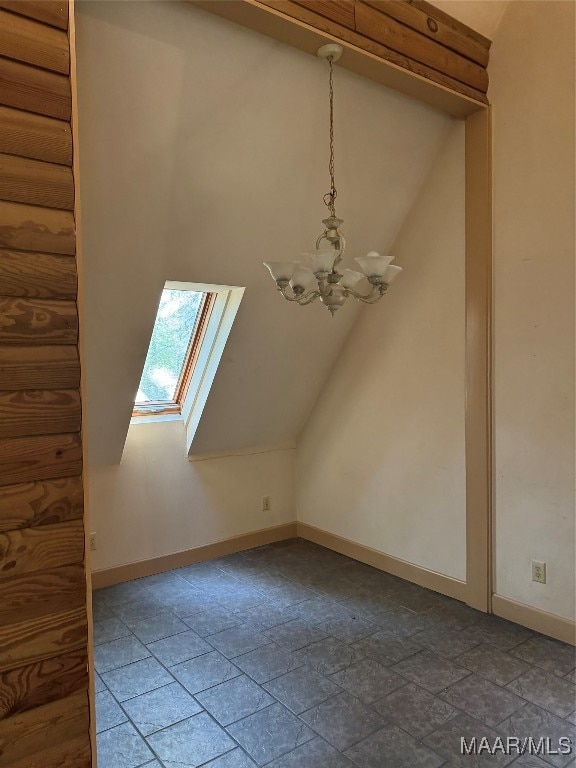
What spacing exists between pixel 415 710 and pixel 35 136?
7.64 ft

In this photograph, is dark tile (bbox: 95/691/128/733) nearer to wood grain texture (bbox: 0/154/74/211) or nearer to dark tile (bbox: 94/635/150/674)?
dark tile (bbox: 94/635/150/674)

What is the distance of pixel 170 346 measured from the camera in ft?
11.6

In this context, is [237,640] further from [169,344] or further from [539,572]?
[169,344]

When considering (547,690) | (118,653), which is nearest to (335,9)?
(547,690)

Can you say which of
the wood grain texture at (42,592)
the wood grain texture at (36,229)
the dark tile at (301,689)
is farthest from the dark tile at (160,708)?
the wood grain texture at (36,229)

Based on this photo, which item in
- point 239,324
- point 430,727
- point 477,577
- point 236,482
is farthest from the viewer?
point 236,482

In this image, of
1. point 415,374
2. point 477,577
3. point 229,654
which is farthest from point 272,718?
point 415,374

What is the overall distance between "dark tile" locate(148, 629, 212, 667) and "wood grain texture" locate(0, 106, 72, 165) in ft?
7.14

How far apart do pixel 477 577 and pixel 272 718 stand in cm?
139

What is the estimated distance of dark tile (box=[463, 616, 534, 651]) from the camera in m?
2.59

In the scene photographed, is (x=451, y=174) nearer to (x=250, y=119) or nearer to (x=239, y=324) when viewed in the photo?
(x=250, y=119)

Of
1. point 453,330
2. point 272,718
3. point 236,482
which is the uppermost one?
point 453,330

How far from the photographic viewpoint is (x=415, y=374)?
3275 mm

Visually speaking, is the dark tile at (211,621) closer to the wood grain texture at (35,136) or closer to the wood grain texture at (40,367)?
the wood grain texture at (40,367)
